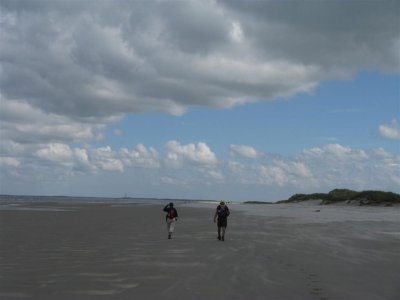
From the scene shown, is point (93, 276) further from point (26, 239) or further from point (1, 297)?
point (26, 239)

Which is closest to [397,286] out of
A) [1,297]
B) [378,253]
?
[378,253]

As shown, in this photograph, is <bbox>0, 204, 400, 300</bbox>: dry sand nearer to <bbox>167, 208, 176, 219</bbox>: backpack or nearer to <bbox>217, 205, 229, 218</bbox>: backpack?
<bbox>217, 205, 229, 218</bbox>: backpack

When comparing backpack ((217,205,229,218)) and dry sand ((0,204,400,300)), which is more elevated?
backpack ((217,205,229,218))

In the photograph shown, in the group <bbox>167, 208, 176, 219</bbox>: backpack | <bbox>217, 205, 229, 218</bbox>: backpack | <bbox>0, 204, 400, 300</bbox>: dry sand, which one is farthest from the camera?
<bbox>167, 208, 176, 219</bbox>: backpack

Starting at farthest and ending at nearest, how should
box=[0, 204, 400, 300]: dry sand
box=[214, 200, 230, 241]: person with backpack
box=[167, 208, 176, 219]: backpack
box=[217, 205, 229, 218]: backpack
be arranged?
box=[167, 208, 176, 219]: backpack, box=[217, 205, 229, 218]: backpack, box=[214, 200, 230, 241]: person with backpack, box=[0, 204, 400, 300]: dry sand

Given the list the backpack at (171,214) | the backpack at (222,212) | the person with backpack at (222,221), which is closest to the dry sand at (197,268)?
the person with backpack at (222,221)

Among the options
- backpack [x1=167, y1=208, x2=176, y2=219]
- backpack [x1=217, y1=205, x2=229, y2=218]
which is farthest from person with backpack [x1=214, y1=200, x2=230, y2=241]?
backpack [x1=167, y1=208, x2=176, y2=219]

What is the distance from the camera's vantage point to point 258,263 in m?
15.5

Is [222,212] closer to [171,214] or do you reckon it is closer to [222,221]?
[222,221]

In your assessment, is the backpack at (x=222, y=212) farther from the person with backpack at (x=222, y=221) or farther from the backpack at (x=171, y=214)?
the backpack at (x=171, y=214)

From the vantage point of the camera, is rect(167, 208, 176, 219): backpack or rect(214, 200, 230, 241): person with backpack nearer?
rect(214, 200, 230, 241): person with backpack

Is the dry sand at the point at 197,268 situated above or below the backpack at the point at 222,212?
below

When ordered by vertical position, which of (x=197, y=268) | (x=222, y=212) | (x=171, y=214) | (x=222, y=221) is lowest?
(x=197, y=268)

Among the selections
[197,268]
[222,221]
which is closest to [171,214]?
[222,221]
